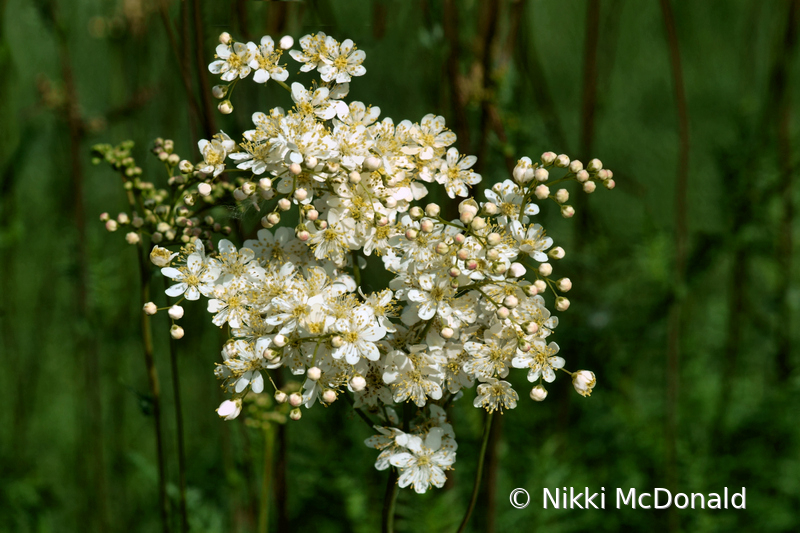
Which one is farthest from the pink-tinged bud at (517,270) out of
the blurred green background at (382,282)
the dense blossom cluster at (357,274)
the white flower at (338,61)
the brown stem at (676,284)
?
the brown stem at (676,284)

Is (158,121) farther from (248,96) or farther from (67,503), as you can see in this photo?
(67,503)

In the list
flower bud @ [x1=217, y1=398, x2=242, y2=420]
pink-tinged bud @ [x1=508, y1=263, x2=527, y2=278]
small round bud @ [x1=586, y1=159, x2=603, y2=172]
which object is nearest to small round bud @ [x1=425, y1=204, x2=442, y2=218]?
pink-tinged bud @ [x1=508, y1=263, x2=527, y2=278]

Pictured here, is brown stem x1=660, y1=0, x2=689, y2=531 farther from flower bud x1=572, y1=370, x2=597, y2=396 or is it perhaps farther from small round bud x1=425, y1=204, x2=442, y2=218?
small round bud x1=425, y1=204, x2=442, y2=218

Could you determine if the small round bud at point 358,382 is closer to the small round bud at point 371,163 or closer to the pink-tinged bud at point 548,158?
the small round bud at point 371,163

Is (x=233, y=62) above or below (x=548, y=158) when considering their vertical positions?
above

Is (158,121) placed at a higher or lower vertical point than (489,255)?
higher

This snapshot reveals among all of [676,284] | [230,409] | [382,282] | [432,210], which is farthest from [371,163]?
[676,284]

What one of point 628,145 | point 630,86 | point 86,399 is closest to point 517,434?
point 86,399

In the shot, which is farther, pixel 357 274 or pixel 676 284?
pixel 676 284

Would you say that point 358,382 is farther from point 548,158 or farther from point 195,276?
point 548,158
